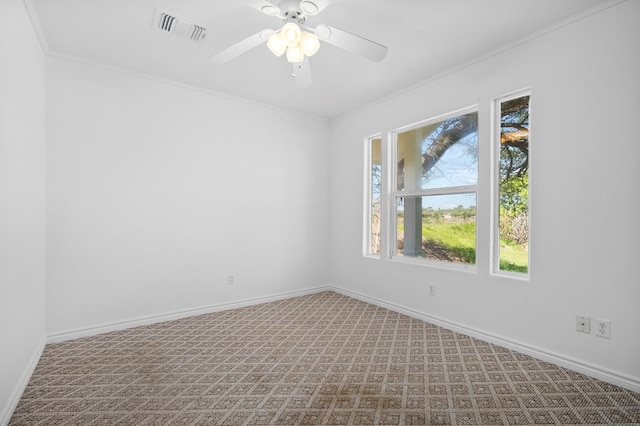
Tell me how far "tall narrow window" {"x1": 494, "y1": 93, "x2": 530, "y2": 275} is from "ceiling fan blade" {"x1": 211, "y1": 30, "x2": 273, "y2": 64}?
2.14 metres

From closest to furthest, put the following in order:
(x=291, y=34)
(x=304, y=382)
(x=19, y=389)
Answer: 1. (x=291, y=34)
2. (x=19, y=389)
3. (x=304, y=382)

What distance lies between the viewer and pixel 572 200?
7.73ft

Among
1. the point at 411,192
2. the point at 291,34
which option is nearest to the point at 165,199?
the point at 291,34

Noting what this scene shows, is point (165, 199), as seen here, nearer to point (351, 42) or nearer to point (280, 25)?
point (280, 25)

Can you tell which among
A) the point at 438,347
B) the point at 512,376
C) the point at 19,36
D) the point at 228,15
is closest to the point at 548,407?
the point at 512,376

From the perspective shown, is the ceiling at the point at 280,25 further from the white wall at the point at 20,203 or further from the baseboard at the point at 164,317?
the baseboard at the point at 164,317

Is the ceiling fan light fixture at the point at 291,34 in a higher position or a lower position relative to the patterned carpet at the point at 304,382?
higher

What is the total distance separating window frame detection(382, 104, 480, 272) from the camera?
3109mm

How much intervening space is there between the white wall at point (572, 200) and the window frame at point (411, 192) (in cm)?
10

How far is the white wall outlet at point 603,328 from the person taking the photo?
217 centimetres

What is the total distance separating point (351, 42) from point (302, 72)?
42cm

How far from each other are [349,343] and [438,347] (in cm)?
76

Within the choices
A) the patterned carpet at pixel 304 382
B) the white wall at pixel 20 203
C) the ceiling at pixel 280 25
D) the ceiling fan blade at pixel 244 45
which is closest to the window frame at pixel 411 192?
the ceiling at pixel 280 25

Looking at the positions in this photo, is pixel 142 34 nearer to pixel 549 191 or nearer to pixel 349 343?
pixel 349 343
